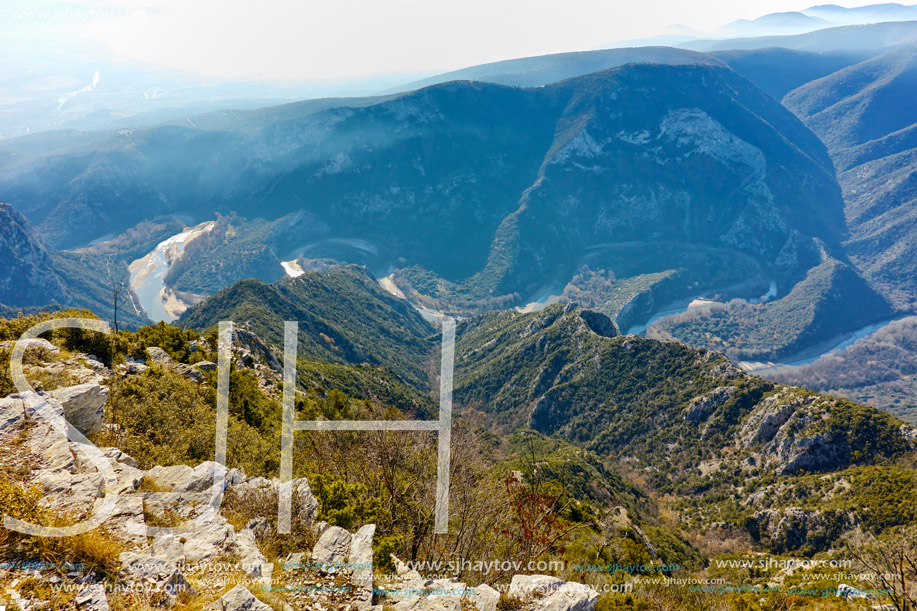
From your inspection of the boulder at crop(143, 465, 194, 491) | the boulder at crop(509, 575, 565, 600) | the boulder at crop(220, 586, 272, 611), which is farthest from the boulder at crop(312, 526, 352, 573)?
the boulder at crop(143, 465, 194, 491)

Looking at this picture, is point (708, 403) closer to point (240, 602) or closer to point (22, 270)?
point (240, 602)

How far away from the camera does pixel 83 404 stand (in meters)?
15.2

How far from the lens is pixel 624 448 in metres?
85.2

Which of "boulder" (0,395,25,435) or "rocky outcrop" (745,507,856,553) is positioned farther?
"rocky outcrop" (745,507,856,553)

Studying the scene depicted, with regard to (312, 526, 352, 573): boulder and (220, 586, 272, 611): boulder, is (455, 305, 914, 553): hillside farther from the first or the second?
(220, 586, 272, 611): boulder

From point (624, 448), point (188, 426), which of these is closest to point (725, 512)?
point (624, 448)

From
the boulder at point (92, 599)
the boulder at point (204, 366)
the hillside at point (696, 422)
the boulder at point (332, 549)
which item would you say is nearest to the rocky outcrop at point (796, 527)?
the hillside at point (696, 422)

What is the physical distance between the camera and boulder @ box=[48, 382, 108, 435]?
1463 centimetres

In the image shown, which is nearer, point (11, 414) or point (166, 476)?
point (11, 414)

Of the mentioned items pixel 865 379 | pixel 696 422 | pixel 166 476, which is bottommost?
pixel 865 379

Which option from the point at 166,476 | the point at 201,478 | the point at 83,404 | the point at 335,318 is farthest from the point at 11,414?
the point at 335,318

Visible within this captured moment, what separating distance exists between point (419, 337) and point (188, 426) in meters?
151

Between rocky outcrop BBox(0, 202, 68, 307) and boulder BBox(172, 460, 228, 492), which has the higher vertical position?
boulder BBox(172, 460, 228, 492)

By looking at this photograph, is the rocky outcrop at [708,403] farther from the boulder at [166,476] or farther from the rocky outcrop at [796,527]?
the boulder at [166,476]
